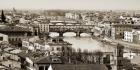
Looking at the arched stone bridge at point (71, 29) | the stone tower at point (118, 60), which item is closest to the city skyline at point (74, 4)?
the arched stone bridge at point (71, 29)

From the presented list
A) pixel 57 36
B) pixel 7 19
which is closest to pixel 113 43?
pixel 57 36

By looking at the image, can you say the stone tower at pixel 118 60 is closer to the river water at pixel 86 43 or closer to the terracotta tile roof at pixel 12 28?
the river water at pixel 86 43

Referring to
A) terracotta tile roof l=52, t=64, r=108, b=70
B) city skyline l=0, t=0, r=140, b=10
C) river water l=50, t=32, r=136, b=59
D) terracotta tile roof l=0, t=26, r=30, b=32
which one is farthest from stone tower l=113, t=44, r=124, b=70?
terracotta tile roof l=0, t=26, r=30, b=32

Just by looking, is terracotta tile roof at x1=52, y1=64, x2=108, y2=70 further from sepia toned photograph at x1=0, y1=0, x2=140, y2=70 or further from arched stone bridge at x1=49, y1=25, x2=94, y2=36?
arched stone bridge at x1=49, y1=25, x2=94, y2=36

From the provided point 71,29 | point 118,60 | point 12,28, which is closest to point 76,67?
point 118,60

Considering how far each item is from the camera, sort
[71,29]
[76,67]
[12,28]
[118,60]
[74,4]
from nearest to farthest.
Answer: [76,67] → [118,60] → [74,4] → [12,28] → [71,29]

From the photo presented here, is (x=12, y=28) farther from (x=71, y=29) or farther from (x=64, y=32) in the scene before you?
(x=71, y=29)

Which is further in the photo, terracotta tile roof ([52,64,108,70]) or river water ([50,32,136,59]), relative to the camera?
river water ([50,32,136,59])
